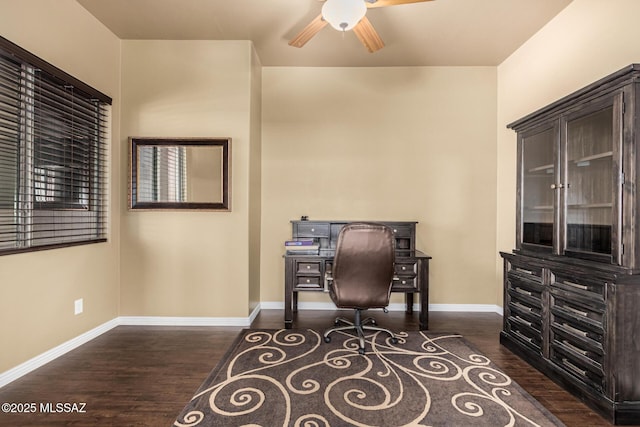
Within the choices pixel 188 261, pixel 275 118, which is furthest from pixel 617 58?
pixel 188 261

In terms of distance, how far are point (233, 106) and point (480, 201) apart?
3009 millimetres

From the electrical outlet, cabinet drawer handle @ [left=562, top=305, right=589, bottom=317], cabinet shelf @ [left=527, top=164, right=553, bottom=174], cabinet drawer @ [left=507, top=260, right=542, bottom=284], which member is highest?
cabinet shelf @ [left=527, top=164, right=553, bottom=174]

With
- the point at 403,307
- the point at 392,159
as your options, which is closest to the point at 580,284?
the point at 403,307

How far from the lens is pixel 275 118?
362 centimetres

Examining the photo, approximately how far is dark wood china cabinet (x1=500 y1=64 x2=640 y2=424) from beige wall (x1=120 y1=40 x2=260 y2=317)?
2.53m

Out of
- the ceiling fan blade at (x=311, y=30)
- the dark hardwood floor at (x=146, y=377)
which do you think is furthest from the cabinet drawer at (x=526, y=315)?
the ceiling fan blade at (x=311, y=30)

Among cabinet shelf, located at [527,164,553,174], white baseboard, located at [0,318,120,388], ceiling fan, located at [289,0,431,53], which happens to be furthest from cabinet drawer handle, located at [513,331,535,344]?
white baseboard, located at [0,318,120,388]

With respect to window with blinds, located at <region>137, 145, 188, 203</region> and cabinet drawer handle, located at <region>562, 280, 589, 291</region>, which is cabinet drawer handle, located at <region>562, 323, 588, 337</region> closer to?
cabinet drawer handle, located at <region>562, 280, 589, 291</region>

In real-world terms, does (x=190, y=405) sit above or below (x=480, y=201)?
below

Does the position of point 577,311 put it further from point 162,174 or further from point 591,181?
point 162,174

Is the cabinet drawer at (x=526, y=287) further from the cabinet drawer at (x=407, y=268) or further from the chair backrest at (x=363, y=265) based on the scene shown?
the chair backrest at (x=363, y=265)

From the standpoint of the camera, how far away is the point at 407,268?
2.98m

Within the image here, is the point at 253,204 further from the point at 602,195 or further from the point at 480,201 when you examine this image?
the point at 602,195

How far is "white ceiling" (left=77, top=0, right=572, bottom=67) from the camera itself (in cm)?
255
